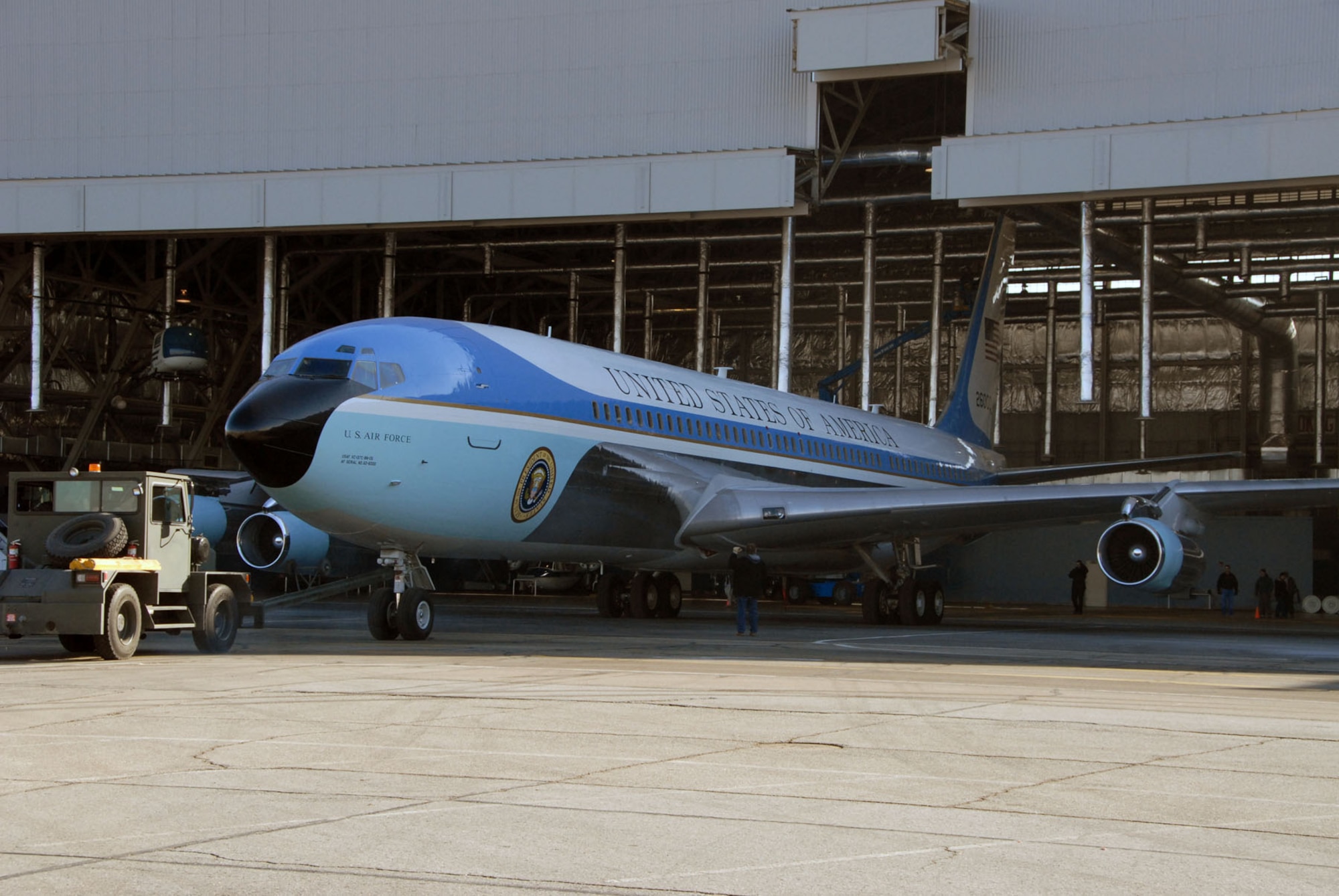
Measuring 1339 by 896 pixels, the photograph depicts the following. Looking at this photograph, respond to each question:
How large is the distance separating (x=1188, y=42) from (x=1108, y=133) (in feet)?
6.63

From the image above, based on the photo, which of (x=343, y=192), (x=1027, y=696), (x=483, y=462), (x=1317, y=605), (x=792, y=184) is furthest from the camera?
(x=1317, y=605)

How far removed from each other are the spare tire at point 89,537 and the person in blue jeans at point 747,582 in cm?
864

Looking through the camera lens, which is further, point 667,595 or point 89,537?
point 667,595

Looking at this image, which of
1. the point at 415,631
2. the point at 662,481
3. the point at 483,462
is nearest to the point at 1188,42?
the point at 662,481

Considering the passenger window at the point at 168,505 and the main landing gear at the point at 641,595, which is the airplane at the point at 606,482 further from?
the passenger window at the point at 168,505

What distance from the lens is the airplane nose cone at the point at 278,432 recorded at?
15.9 m

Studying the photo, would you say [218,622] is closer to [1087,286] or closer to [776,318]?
[1087,286]

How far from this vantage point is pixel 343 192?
29484 mm

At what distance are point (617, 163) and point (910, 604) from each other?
10.4m

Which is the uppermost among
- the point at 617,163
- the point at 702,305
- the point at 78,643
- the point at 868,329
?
the point at 617,163

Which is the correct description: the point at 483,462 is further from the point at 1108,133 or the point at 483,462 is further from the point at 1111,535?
the point at 1108,133

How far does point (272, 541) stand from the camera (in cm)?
2058

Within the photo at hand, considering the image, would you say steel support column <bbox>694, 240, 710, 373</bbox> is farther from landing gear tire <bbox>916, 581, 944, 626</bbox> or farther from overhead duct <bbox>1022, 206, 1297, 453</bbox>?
landing gear tire <bbox>916, 581, 944, 626</bbox>

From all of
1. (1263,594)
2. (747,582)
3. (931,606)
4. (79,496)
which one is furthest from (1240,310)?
(79,496)
